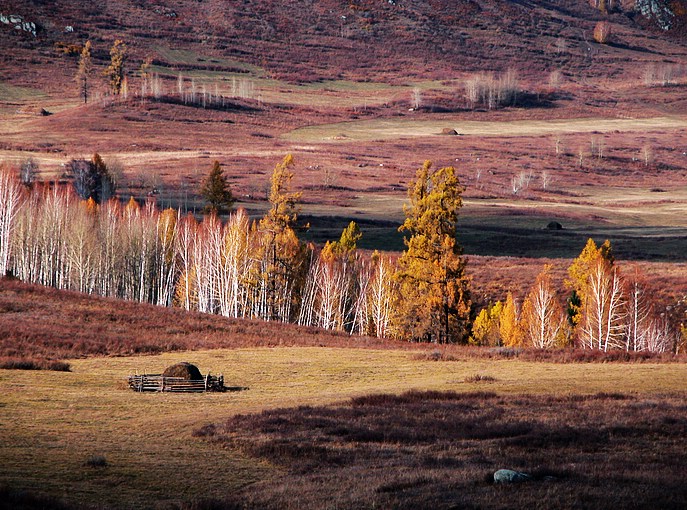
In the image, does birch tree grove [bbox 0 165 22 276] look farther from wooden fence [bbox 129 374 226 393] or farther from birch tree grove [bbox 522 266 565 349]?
wooden fence [bbox 129 374 226 393]

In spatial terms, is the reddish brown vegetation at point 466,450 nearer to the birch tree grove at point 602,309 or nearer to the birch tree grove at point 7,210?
the birch tree grove at point 602,309

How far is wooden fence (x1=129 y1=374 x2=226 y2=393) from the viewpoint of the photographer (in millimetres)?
37156

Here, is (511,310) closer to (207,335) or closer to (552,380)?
(207,335)

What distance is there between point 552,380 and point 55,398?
21.5 metres

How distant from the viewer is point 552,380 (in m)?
38.8

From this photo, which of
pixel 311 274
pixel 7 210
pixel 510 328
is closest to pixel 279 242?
pixel 311 274

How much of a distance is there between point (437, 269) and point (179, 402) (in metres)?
30.8

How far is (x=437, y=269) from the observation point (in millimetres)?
61469

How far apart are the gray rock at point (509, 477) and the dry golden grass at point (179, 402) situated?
6.38 m

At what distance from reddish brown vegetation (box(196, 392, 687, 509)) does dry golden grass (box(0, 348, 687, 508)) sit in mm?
1756

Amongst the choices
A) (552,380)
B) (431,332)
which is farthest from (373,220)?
(552,380)

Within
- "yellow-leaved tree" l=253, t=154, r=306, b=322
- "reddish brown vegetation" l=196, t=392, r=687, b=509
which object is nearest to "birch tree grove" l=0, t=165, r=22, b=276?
"yellow-leaved tree" l=253, t=154, r=306, b=322

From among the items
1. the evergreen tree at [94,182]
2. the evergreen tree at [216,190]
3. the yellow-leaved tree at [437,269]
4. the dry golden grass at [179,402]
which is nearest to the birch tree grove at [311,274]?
the yellow-leaved tree at [437,269]

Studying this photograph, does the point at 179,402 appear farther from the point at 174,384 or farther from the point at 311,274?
the point at 311,274
